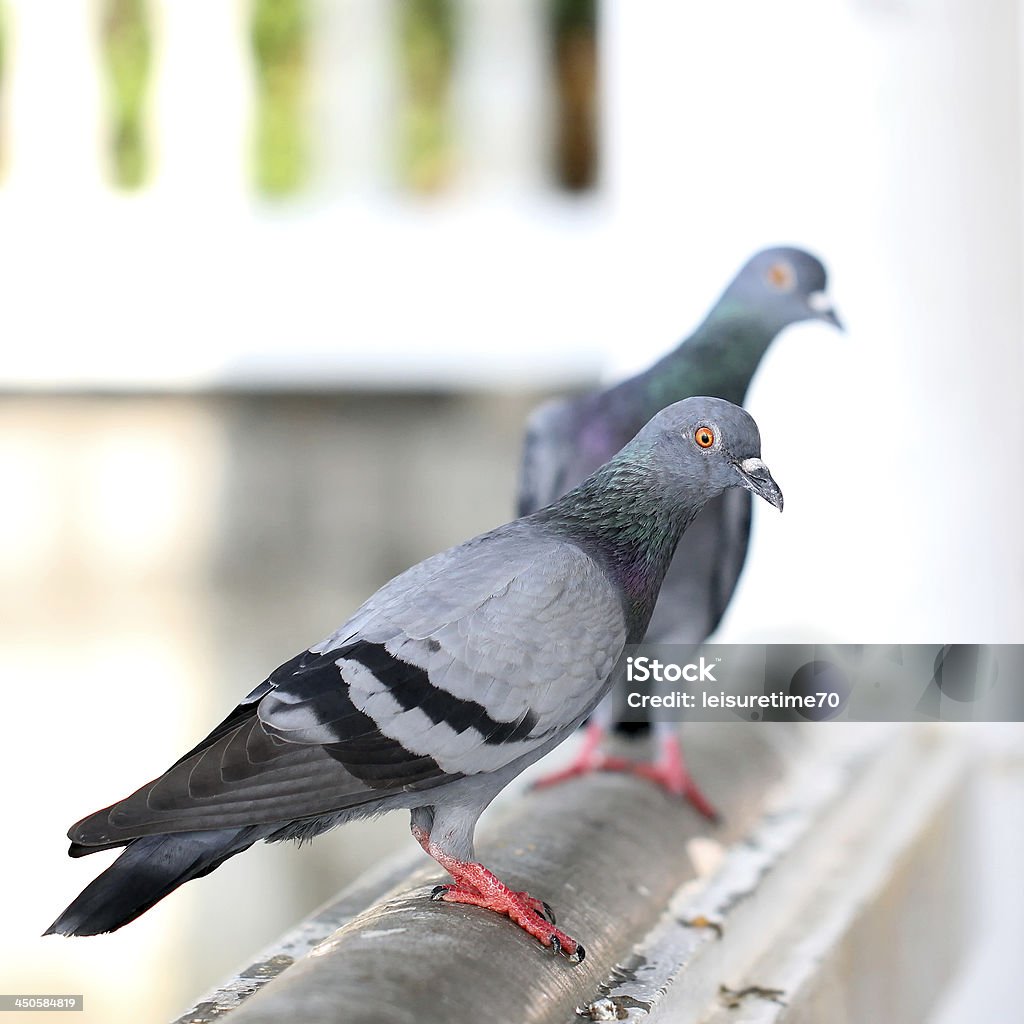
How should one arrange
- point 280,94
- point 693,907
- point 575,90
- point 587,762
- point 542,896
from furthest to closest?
point 575,90 < point 280,94 < point 587,762 < point 693,907 < point 542,896

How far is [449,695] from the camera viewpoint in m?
0.55

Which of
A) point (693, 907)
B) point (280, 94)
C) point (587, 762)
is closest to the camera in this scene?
point (693, 907)

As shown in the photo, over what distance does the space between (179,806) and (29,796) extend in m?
0.44

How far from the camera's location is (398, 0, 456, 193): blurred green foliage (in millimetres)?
2229

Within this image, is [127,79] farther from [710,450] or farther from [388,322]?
[710,450]

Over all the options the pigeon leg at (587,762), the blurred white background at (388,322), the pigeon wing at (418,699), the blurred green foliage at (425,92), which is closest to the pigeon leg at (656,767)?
the pigeon leg at (587,762)

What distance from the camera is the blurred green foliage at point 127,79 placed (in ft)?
7.28

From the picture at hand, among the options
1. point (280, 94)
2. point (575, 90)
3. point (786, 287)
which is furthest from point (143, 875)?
point (575, 90)

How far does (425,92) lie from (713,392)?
70.7 inches

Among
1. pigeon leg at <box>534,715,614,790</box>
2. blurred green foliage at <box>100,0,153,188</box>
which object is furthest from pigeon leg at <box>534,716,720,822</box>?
blurred green foliage at <box>100,0,153,188</box>

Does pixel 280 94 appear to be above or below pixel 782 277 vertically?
above

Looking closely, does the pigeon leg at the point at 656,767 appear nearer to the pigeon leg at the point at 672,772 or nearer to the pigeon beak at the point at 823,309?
the pigeon leg at the point at 672,772

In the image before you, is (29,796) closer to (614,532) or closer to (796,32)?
(614,532)

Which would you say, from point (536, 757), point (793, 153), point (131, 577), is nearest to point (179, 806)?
point (536, 757)
